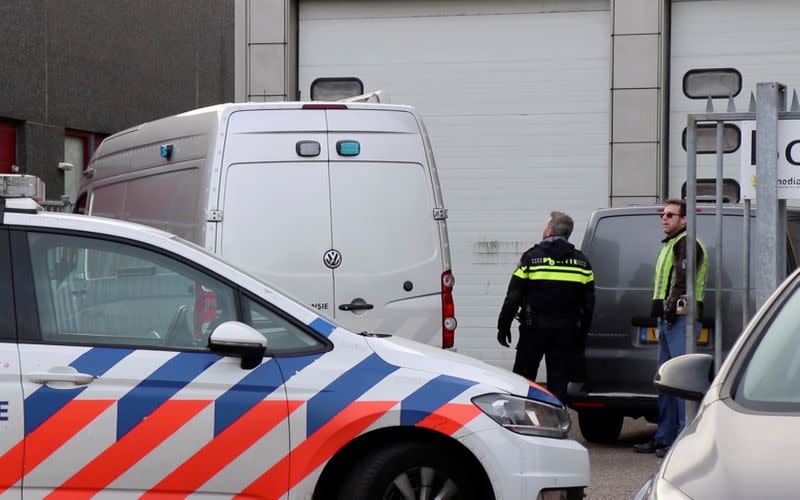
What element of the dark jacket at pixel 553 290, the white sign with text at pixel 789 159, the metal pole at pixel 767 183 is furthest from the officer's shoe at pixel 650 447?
the white sign with text at pixel 789 159

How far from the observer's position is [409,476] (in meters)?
5.87

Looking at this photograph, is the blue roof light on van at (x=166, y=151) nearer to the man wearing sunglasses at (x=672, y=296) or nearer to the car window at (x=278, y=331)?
the man wearing sunglasses at (x=672, y=296)

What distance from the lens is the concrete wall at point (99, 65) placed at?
74.6 ft

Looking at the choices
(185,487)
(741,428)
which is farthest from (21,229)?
(741,428)

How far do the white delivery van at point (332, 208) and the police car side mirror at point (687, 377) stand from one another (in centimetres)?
449

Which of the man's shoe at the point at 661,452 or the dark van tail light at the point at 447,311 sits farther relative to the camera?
the man's shoe at the point at 661,452

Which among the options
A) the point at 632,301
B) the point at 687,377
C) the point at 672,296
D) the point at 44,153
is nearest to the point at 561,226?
the point at 632,301

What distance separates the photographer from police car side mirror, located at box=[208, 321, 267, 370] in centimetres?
567

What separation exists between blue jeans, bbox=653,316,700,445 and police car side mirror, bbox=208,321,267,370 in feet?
15.4

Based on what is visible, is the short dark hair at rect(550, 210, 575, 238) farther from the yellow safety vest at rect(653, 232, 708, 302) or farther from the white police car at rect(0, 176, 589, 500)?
the white police car at rect(0, 176, 589, 500)

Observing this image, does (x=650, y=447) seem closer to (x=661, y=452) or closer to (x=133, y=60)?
(x=661, y=452)

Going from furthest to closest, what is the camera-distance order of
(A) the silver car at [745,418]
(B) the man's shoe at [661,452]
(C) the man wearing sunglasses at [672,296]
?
1. (B) the man's shoe at [661,452]
2. (C) the man wearing sunglasses at [672,296]
3. (A) the silver car at [745,418]

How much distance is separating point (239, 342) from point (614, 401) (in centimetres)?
513

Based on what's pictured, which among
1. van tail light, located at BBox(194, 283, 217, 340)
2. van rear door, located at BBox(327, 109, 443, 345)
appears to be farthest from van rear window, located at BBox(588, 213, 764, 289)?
van tail light, located at BBox(194, 283, 217, 340)
